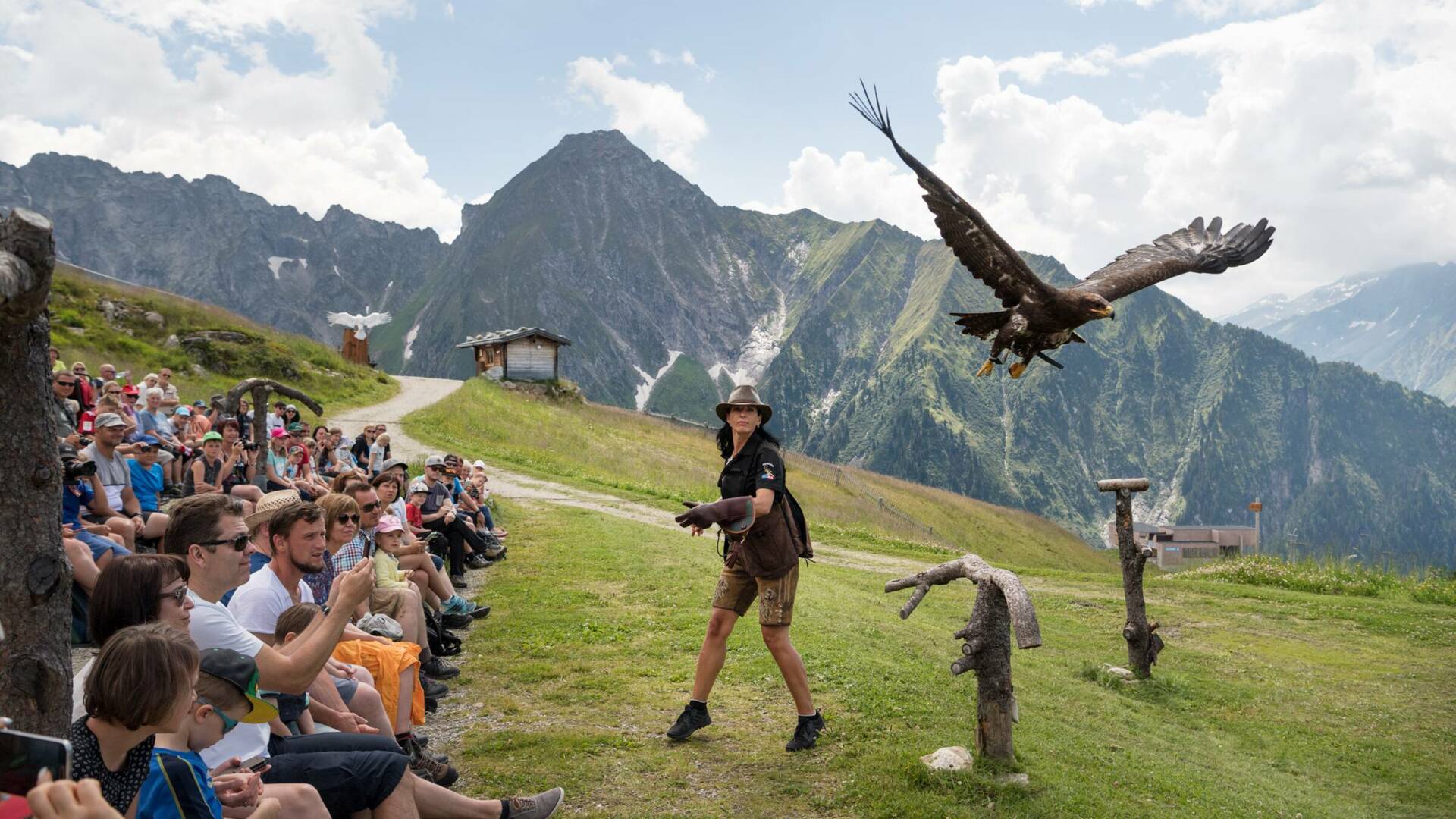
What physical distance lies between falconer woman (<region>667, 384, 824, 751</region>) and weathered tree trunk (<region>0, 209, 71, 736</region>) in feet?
11.3

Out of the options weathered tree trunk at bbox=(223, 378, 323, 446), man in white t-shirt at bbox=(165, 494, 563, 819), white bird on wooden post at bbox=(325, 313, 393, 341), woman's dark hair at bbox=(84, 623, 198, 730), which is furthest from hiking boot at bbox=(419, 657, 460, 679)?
white bird on wooden post at bbox=(325, 313, 393, 341)

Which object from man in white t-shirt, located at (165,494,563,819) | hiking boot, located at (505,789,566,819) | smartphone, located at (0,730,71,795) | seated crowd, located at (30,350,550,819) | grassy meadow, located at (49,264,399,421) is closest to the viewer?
smartphone, located at (0,730,71,795)

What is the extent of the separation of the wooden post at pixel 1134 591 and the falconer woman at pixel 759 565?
19.2 ft

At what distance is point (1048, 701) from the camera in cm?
809

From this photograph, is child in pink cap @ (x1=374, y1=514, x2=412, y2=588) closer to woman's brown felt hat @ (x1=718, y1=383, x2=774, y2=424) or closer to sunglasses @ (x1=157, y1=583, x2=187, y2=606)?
woman's brown felt hat @ (x1=718, y1=383, x2=774, y2=424)

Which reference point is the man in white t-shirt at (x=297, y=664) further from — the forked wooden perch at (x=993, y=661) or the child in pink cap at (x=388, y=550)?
the forked wooden perch at (x=993, y=661)

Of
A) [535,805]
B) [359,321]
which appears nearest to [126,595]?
[535,805]

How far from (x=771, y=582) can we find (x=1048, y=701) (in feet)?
13.4

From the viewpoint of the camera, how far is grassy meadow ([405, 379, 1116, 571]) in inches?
995

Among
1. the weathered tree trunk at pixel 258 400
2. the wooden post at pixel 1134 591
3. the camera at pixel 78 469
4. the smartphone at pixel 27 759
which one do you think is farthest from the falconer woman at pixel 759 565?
the weathered tree trunk at pixel 258 400

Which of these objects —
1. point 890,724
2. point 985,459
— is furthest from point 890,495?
point 985,459

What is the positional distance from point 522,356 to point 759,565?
4495 centimetres

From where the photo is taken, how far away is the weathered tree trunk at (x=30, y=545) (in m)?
2.72

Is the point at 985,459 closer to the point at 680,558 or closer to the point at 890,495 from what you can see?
the point at 890,495
